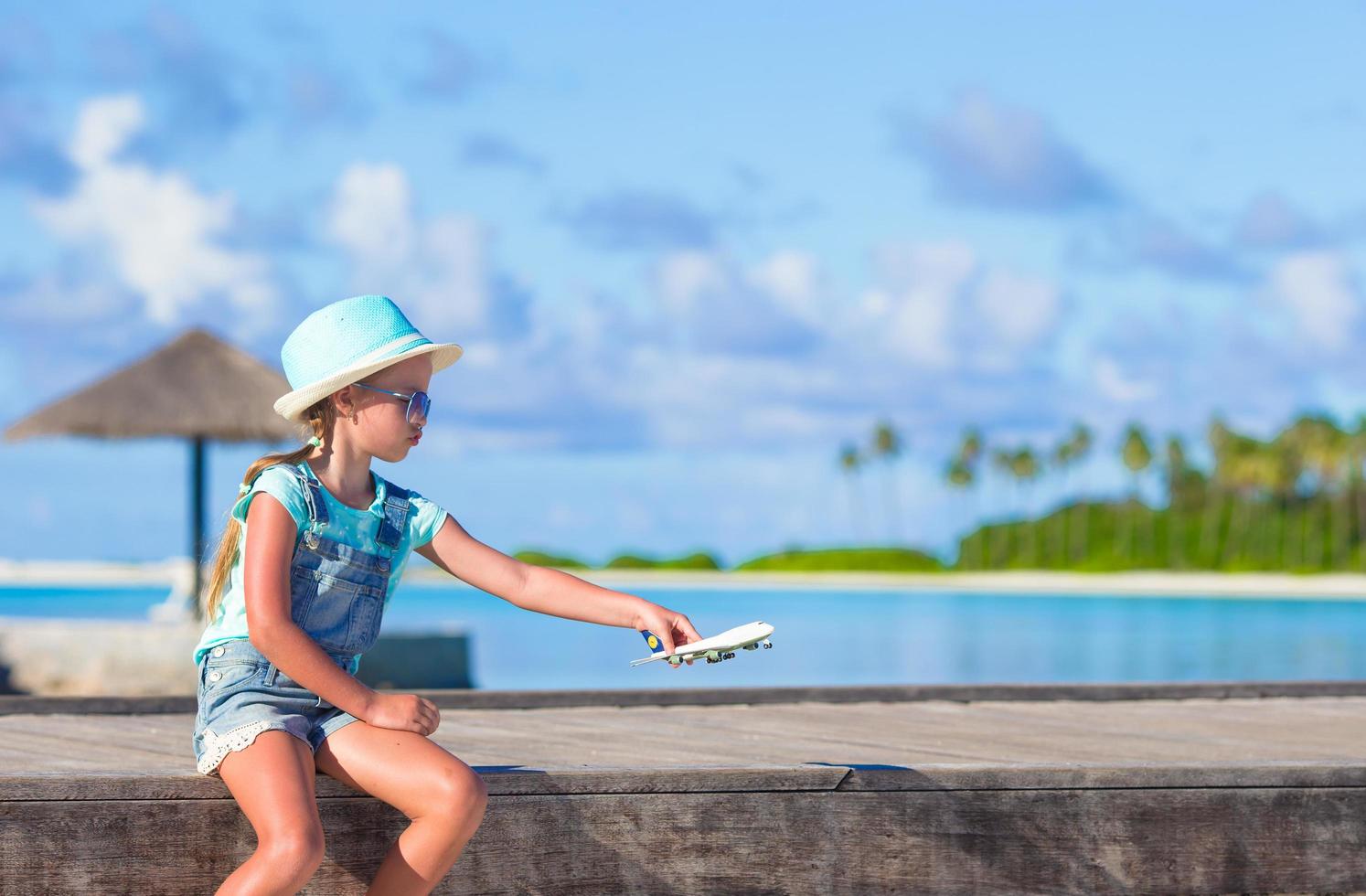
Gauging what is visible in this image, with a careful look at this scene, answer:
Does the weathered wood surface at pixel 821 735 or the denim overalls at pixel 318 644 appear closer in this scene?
the denim overalls at pixel 318 644

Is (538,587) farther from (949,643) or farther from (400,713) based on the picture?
(949,643)

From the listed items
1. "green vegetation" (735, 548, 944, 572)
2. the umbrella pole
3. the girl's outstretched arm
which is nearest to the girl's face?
the girl's outstretched arm

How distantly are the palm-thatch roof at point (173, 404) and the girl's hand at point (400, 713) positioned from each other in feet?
41.8

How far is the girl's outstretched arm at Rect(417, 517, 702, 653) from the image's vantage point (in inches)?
135

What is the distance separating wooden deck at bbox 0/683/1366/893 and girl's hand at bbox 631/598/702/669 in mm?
537

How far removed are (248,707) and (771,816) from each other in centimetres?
127

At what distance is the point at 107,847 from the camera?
354 centimetres

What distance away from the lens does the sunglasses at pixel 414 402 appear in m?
3.43

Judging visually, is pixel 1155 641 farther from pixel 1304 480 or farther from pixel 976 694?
pixel 1304 480

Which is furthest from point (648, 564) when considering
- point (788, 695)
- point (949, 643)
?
point (788, 695)

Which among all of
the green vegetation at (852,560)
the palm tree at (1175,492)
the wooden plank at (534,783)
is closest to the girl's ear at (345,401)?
the wooden plank at (534,783)

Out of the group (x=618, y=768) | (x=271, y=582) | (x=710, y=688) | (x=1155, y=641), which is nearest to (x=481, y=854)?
(x=618, y=768)

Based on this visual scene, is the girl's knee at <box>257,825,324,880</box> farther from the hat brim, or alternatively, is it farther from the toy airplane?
the hat brim

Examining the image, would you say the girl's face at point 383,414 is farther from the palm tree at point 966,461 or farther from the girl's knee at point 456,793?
the palm tree at point 966,461
